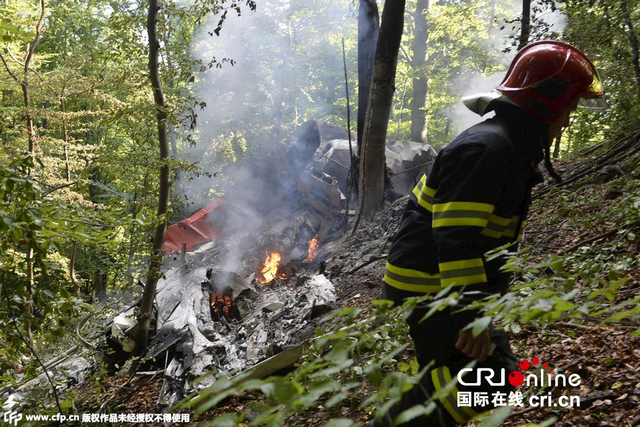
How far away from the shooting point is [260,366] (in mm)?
5043

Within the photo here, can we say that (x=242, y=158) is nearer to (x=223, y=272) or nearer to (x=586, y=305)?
(x=223, y=272)

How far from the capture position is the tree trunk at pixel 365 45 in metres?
11.2

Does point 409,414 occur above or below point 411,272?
above

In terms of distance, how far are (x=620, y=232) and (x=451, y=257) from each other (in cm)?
372

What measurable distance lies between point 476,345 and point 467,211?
25.0 inches

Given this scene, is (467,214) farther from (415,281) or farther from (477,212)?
(415,281)

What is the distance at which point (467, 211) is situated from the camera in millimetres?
2123

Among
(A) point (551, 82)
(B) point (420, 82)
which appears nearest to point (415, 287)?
(A) point (551, 82)

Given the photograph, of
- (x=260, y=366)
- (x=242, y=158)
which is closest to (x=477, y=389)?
(x=260, y=366)

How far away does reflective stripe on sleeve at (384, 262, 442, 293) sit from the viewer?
8.10ft

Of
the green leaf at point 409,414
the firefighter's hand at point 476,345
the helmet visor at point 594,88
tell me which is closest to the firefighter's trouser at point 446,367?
the firefighter's hand at point 476,345

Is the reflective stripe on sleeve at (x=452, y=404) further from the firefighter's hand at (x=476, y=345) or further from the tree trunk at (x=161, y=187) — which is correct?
the tree trunk at (x=161, y=187)

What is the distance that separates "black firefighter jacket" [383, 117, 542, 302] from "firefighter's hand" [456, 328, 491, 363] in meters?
0.22

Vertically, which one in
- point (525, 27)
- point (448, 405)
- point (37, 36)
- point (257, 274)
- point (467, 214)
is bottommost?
point (257, 274)
